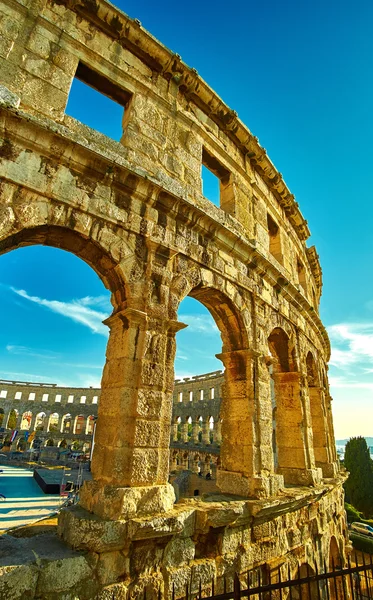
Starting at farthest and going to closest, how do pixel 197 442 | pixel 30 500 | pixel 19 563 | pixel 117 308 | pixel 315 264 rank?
pixel 197 442 < pixel 30 500 < pixel 315 264 < pixel 117 308 < pixel 19 563

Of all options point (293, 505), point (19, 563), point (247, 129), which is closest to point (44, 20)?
point (247, 129)

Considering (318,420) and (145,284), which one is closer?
(145,284)

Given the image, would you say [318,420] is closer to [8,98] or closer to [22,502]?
[8,98]

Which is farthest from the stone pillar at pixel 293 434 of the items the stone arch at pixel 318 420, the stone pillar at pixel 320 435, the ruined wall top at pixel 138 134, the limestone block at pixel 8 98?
the limestone block at pixel 8 98

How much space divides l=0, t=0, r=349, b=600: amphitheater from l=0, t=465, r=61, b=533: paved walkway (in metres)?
6.64

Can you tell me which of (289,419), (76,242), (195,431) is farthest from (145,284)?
(195,431)

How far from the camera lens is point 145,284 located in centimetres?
434

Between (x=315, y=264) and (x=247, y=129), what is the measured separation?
266 inches

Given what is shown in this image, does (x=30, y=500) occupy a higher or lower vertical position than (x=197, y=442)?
lower

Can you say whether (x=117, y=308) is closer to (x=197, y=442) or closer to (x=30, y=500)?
(x=30, y=500)

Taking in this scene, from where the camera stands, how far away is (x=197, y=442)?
25.3 meters

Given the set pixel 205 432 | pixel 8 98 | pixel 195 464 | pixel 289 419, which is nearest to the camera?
pixel 8 98

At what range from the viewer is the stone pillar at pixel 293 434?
7.03m

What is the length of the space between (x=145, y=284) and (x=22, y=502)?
45.6ft
